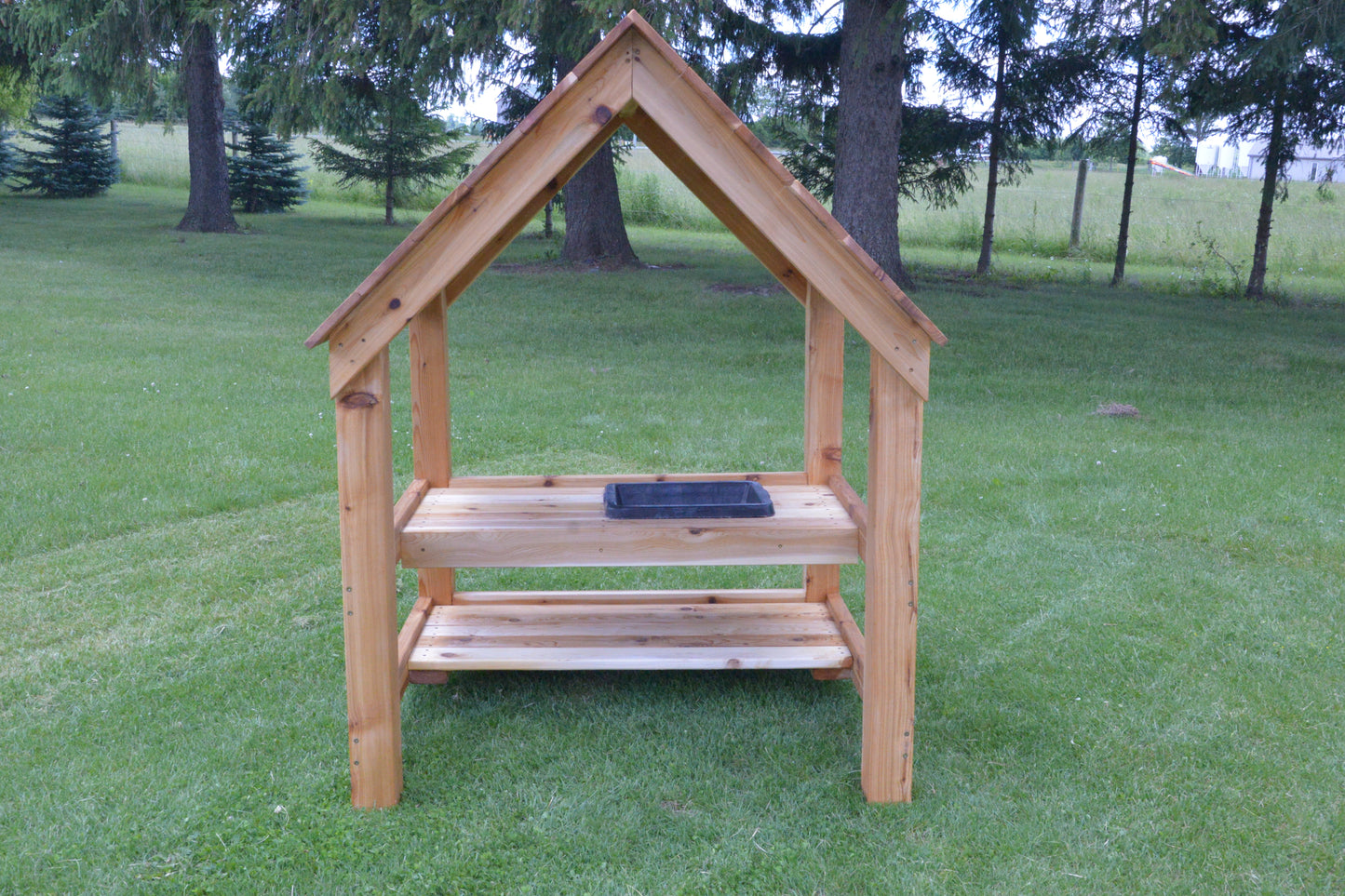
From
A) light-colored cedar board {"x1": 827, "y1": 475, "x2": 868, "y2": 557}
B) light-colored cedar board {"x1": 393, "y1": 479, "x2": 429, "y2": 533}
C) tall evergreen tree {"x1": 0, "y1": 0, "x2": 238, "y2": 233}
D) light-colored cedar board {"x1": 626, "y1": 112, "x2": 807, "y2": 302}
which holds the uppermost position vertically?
tall evergreen tree {"x1": 0, "y1": 0, "x2": 238, "y2": 233}

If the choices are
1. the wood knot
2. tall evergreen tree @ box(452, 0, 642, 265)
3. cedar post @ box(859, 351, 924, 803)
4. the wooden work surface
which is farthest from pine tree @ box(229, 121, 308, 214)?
cedar post @ box(859, 351, 924, 803)

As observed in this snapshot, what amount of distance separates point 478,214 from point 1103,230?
23950mm

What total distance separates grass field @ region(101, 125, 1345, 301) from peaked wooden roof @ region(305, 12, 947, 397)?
14541mm

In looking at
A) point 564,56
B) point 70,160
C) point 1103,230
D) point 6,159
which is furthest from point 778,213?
point 6,159

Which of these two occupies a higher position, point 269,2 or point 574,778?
point 269,2

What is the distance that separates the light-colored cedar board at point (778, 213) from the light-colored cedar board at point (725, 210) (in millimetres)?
773

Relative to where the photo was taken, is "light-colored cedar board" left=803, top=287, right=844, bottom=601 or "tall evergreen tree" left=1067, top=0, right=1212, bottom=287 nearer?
"light-colored cedar board" left=803, top=287, right=844, bottom=601

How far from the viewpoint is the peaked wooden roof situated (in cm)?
278

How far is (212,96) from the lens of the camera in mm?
19234

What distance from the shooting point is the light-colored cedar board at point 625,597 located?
13.8ft

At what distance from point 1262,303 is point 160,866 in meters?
15.4

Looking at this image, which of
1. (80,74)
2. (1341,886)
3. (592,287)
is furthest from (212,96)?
(1341,886)

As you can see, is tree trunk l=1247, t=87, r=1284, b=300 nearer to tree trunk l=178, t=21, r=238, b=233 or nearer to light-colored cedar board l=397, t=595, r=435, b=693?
light-colored cedar board l=397, t=595, r=435, b=693

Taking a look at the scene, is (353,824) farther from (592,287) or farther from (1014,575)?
(592,287)
